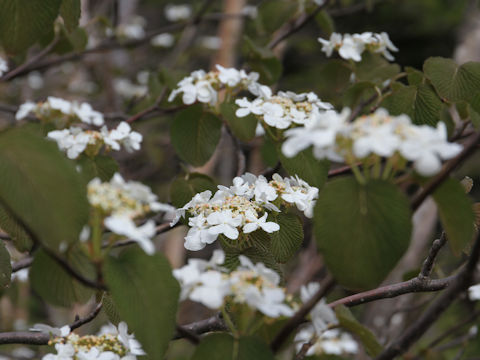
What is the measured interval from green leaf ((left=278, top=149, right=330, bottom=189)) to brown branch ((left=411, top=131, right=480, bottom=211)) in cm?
37

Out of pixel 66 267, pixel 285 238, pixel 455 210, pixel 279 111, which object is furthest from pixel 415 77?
pixel 66 267

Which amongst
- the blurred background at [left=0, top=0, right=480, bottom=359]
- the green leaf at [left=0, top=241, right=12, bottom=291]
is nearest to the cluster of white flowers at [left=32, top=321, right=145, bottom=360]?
the green leaf at [left=0, top=241, right=12, bottom=291]

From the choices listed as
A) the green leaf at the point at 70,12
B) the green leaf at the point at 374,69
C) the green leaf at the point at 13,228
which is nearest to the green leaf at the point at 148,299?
the green leaf at the point at 13,228

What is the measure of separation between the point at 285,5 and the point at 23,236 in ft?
3.34

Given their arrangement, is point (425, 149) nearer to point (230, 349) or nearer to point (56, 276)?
point (230, 349)

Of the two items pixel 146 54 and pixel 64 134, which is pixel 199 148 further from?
pixel 146 54

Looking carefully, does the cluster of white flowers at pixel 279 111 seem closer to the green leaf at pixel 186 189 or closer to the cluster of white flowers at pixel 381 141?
the green leaf at pixel 186 189

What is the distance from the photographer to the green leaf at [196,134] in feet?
3.80

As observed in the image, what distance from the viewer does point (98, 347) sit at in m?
0.75

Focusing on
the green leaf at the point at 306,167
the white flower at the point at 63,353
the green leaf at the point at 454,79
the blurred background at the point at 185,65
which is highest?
the green leaf at the point at 454,79

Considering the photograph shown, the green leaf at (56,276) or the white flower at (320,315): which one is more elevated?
the green leaf at (56,276)

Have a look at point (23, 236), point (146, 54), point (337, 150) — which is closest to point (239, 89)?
point (23, 236)

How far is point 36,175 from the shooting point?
0.50 meters

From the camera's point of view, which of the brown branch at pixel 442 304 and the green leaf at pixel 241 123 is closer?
the brown branch at pixel 442 304
